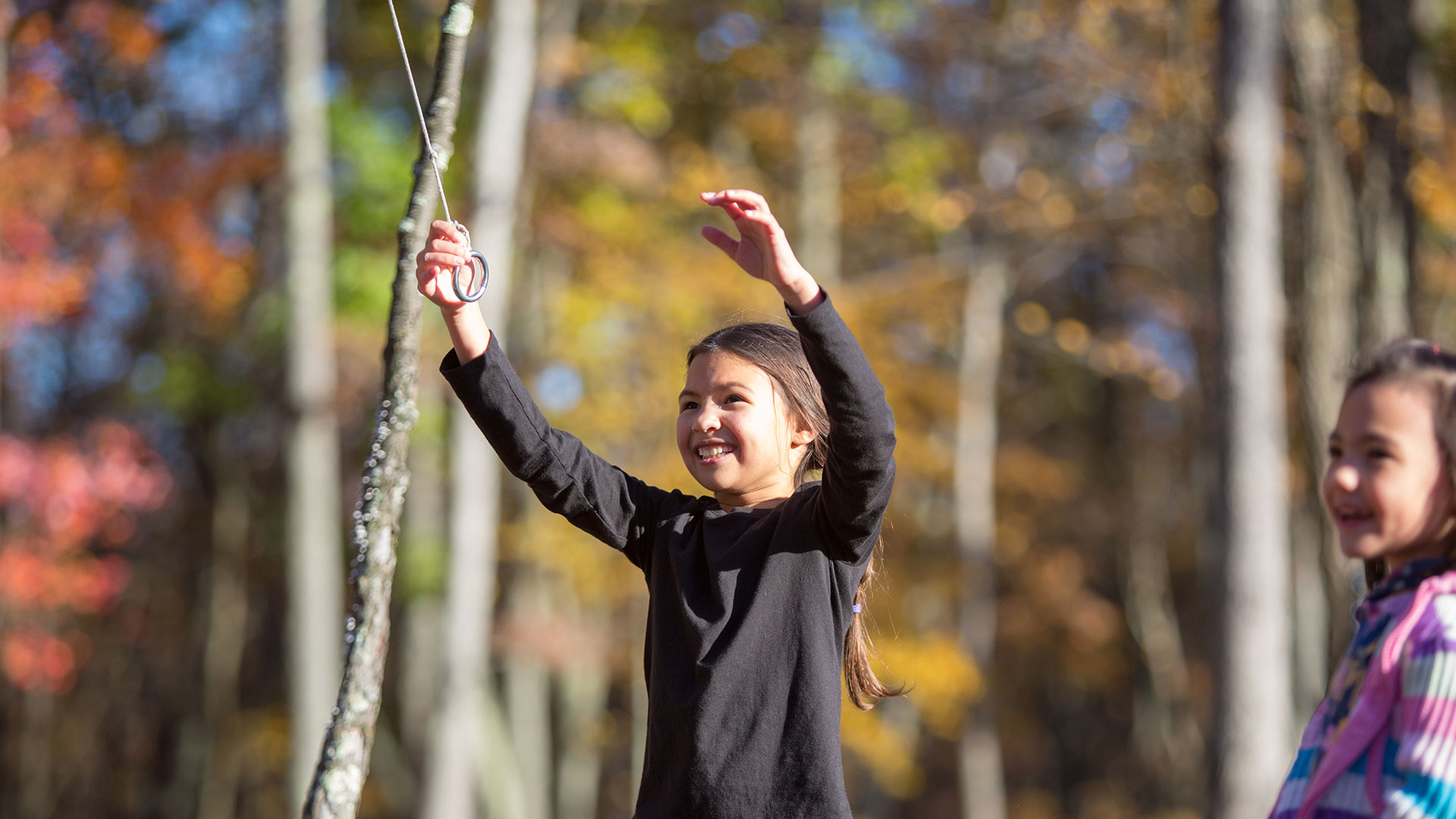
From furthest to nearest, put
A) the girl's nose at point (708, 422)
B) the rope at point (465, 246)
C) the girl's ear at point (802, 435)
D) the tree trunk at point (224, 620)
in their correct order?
the tree trunk at point (224, 620), the girl's ear at point (802, 435), the girl's nose at point (708, 422), the rope at point (465, 246)

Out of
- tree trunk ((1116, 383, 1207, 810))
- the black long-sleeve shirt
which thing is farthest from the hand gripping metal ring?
tree trunk ((1116, 383, 1207, 810))

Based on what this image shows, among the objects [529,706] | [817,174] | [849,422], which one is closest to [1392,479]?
[849,422]

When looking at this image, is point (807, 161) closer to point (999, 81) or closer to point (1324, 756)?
point (999, 81)

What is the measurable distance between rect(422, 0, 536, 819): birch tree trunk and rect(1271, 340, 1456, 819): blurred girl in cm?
588

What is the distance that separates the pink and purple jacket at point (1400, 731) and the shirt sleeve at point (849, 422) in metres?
0.72

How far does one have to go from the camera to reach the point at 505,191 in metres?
7.18

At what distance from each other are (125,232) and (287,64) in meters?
5.33

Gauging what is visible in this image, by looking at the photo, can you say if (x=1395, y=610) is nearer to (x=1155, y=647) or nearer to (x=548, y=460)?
(x=548, y=460)

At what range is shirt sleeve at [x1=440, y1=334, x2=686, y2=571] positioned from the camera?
206 cm

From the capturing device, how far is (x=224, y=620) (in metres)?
15.3

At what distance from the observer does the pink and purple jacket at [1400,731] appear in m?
1.49

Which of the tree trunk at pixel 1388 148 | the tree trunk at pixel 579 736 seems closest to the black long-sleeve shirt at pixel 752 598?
the tree trunk at pixel 1388 148

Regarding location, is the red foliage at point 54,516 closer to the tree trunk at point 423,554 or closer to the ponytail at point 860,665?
the tree trunk at point 423,554

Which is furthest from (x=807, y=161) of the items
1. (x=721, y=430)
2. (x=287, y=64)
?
(x=721, y=430)
